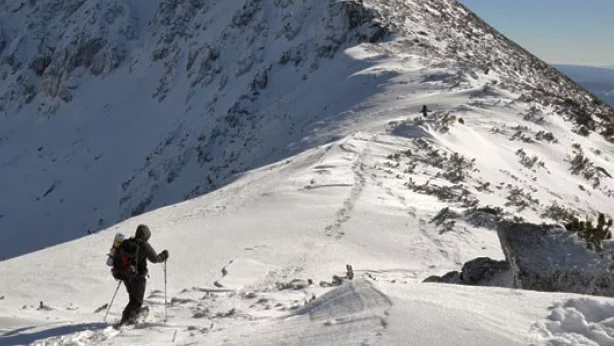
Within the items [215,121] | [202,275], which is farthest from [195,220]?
[215,121]

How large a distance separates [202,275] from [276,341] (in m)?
4.64

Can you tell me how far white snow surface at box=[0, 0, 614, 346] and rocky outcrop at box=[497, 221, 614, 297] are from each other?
4.64ft

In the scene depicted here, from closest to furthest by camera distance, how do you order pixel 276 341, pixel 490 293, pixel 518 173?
pixel 276 341 < pixel 490 293 < pixel 518 173

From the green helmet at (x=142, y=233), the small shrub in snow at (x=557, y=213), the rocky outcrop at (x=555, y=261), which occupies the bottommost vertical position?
the small shrub in snow at (x=557, y=213)

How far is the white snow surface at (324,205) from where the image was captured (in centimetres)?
564

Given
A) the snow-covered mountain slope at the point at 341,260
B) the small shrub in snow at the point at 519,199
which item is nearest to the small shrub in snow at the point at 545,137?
the snow-covered mountain slope at the point at 341,260

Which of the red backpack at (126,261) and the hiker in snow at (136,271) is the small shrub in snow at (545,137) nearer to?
the hiker in snow at (136,271)

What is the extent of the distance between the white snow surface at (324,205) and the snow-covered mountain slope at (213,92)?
0.58ft

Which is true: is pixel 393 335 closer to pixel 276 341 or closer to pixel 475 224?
pixel 276 341

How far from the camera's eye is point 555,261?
7410mm

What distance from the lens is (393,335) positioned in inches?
193

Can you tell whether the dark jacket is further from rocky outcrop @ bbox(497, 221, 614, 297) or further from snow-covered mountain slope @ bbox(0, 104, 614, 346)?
rocky outcrop @ bbox(497, 221, 614, 297)

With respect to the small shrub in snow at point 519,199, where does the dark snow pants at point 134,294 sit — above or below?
above

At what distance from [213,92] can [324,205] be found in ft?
71.0
